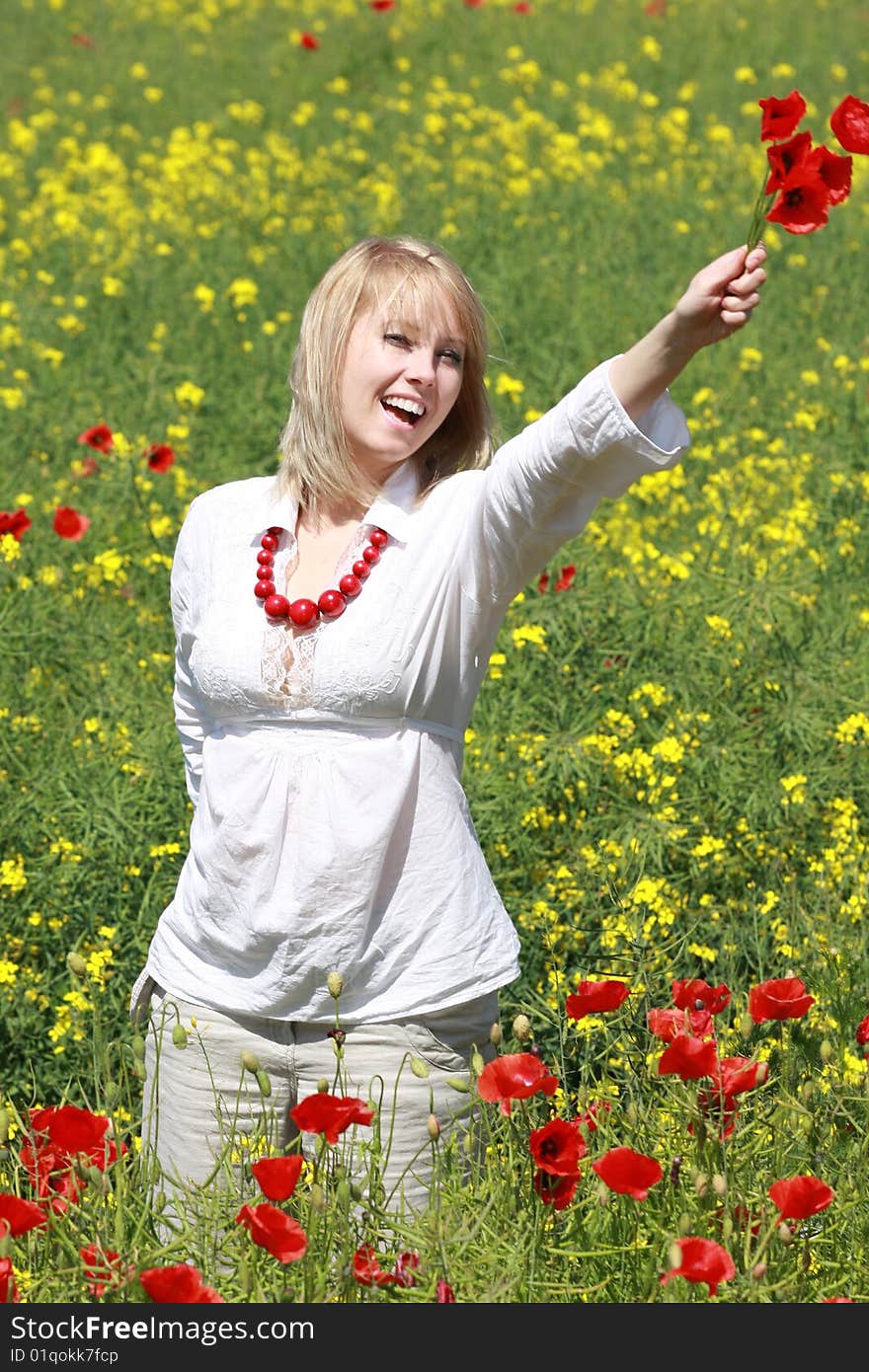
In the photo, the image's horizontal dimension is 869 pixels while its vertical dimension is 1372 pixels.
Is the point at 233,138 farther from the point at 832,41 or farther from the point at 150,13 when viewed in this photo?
the point at 832,41

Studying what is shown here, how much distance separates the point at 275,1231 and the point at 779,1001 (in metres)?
0.61

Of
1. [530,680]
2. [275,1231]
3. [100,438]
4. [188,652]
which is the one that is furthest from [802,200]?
[100,438]

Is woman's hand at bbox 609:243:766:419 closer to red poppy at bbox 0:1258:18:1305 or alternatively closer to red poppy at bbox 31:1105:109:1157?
red poppy at bbox 31:1105:109:1157

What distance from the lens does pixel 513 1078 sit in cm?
174

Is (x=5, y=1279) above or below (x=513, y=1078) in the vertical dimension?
below

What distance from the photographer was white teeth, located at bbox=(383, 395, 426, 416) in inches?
86.9

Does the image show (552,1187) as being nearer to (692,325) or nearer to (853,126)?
(692,325)

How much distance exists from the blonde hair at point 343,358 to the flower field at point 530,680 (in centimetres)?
13

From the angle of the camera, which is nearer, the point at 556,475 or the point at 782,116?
the point at 782,116

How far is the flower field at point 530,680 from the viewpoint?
6.05ft

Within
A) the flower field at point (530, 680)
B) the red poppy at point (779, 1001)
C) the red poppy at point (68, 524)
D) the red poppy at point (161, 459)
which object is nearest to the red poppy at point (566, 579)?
the flower field at point (530, 680)
